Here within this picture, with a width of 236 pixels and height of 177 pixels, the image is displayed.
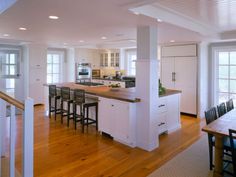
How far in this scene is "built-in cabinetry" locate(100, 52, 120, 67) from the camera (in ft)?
30.1

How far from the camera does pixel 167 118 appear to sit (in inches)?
191

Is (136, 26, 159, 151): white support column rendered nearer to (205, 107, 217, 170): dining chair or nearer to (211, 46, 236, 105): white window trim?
(205, 107, 217, 170): dining chair

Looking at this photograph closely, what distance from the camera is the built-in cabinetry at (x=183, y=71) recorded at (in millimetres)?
6379

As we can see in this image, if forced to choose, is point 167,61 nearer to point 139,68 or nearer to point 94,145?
point 139,68

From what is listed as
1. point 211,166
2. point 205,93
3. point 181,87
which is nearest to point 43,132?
point 211,166

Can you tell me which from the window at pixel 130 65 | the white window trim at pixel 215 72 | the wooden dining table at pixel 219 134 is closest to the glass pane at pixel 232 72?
the white window trim at pixel 215 72

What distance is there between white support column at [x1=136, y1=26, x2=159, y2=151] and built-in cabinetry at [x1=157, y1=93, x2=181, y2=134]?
587mm

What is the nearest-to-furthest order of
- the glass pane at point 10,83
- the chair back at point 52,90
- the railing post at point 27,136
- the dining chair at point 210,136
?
the railing post at point 27,136, the dining chair at point 210,136, the chair back at point 52,90, the glass pane at point 10,83

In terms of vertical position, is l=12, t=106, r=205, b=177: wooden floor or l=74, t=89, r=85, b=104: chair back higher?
l=74, t=89, r=85, b=104: chair back

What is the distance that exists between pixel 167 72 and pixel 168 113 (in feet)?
7.99

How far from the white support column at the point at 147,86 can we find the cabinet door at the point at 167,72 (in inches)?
123

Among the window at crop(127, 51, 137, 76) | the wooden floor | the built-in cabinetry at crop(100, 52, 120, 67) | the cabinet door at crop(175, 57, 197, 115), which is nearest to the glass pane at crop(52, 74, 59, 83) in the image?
the built-in cabinetry at crop(100, 52, 120, 67)

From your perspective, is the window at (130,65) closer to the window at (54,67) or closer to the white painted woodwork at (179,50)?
the white painted woodwork at (179,50)

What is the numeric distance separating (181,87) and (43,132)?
4.37 meters
